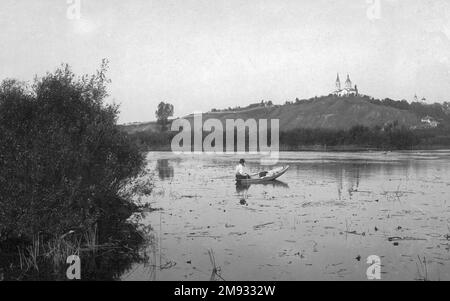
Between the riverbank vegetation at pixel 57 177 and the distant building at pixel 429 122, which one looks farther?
the distant building at pixel 429 122

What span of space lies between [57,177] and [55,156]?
83 cm

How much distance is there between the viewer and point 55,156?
15.0m

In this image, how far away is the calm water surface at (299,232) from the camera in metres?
14.5

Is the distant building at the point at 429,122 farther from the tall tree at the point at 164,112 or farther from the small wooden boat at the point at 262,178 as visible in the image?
the small wooden boat at the point at 262,178

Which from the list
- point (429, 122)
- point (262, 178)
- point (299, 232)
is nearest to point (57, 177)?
point (299, 232)

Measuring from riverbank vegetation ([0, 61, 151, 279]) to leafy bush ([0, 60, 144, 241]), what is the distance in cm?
3

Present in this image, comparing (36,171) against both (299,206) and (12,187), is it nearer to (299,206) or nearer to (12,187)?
(12,187)

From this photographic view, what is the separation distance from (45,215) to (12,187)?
4.42 ft

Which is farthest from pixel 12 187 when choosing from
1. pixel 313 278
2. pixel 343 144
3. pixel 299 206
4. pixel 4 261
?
pixel 343 144

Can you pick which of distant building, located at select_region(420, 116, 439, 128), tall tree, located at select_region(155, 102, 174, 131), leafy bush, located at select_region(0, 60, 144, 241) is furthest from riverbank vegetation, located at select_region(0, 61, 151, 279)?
distant building, located at select_region(420, 116, 439, 128)

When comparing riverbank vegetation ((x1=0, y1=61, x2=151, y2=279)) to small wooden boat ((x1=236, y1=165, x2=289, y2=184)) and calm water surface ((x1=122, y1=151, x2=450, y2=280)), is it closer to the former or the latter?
calm water surface ((x1=122, y1=151, x2=450, y2=280))

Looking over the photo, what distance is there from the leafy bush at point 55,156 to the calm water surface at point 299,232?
3057 mm

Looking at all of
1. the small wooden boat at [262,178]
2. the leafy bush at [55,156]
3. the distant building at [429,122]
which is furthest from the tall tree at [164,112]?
the leafy bush at [55,156]

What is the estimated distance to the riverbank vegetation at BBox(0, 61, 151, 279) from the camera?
14.2 meters
